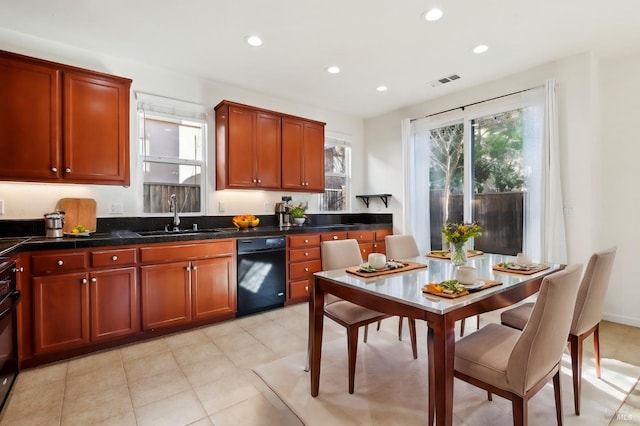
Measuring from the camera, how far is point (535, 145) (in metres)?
3.39

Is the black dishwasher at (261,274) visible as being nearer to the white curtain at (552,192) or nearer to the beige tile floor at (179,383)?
the beige tile floor at (179,383)

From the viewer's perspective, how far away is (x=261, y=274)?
3.51 m

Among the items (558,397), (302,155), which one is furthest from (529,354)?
(302,155)

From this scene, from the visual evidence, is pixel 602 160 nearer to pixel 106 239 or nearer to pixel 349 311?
pixel 349 311

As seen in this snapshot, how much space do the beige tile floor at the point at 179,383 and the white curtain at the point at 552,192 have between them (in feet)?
2.80

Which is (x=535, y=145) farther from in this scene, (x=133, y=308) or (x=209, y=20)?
(x=133, y=308)

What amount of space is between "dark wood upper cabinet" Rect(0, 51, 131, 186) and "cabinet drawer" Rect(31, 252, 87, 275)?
716 mm

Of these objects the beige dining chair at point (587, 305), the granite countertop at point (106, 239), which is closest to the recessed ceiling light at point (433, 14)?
the beige dining chair at point (587, 305)

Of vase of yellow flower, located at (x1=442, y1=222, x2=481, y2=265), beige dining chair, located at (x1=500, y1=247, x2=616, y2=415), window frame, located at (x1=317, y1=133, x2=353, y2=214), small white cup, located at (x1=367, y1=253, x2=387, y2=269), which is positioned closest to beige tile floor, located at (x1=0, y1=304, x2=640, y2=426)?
beige dining chair, located at (x1=500, y1=247, x2=616, y2=415)

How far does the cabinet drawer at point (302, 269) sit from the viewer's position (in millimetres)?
3766

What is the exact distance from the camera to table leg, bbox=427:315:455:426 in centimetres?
132

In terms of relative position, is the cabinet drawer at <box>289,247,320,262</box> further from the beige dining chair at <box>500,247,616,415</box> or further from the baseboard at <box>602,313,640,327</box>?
the baseboard at <box>602,313,640,327</box>

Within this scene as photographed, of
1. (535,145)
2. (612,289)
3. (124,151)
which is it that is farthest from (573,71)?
(124,151)

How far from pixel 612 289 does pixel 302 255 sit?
→ 3.32 metres
